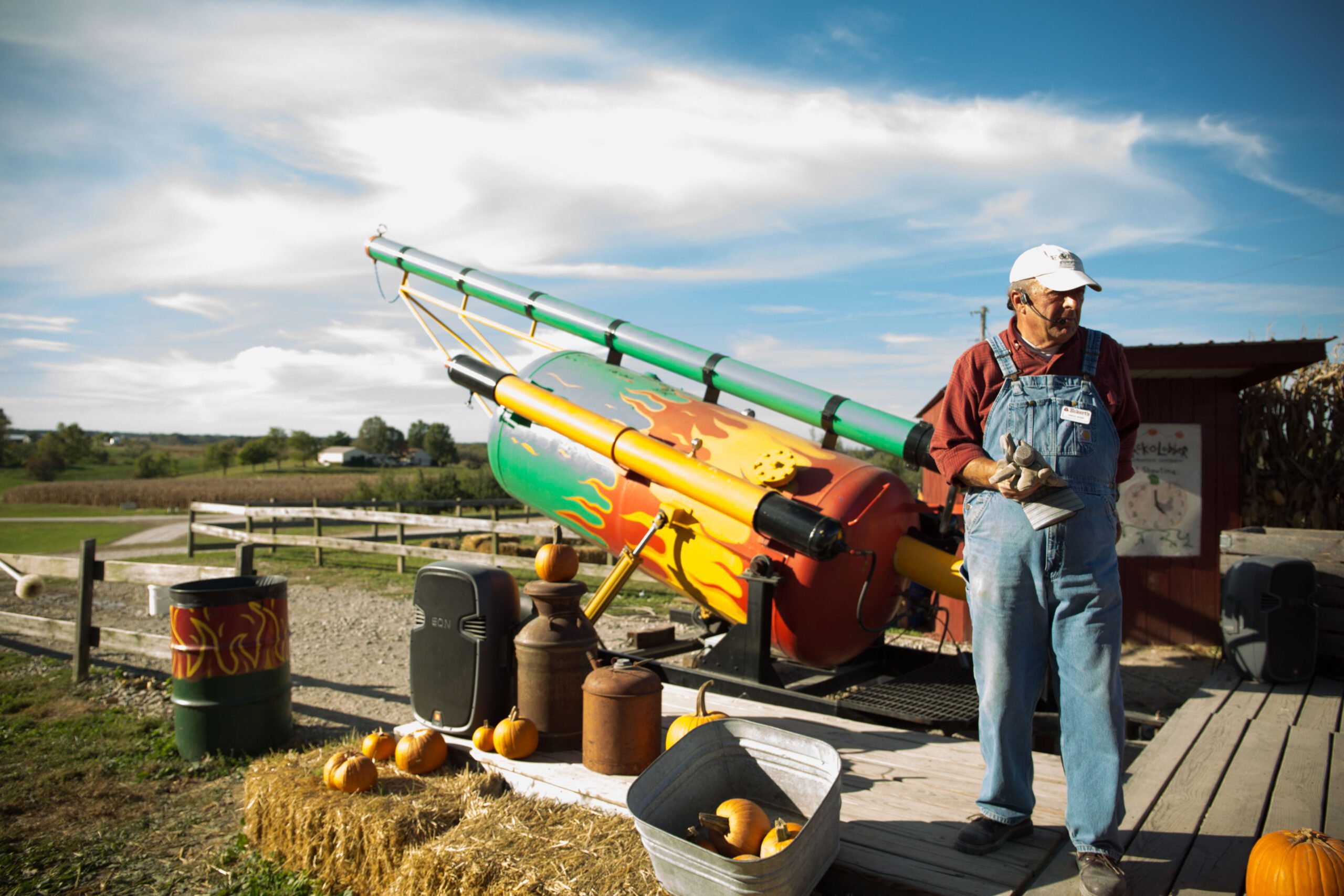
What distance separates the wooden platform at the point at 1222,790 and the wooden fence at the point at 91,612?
669 cm

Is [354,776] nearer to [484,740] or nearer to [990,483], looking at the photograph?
[484,740]

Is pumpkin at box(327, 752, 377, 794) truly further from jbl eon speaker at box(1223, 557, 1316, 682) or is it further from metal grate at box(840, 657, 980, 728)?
jbl eon speaker at box(1223, 557, 1316, 682)

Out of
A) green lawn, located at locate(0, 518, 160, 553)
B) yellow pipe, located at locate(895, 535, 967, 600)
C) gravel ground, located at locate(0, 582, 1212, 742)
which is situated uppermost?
yellow pipe, located at locate(895, 535, 967, 600)

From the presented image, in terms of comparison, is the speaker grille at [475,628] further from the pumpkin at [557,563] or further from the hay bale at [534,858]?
the hay bale at [534,858]

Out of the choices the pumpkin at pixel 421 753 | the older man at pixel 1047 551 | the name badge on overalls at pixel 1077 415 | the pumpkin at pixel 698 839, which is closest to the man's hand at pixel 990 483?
the older man at pixel 1047 551

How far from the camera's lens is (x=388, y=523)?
1639 cm

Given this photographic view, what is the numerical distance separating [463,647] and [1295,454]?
9.96 m

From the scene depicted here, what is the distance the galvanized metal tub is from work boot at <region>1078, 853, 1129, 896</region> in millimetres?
825

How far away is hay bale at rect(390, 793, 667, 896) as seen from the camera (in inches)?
121

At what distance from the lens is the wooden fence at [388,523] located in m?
11.9

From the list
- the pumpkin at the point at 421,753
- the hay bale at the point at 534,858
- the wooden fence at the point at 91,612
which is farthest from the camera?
the wooden fence at the point at 91,612

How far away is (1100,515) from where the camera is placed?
2791 millimetres

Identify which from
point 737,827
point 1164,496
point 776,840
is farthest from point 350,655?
point 1164,496

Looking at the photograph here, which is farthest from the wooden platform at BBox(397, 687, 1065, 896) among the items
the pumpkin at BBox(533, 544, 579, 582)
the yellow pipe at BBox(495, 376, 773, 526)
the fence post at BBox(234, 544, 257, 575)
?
the fence post at BBox(234, 544, 257, 575)
